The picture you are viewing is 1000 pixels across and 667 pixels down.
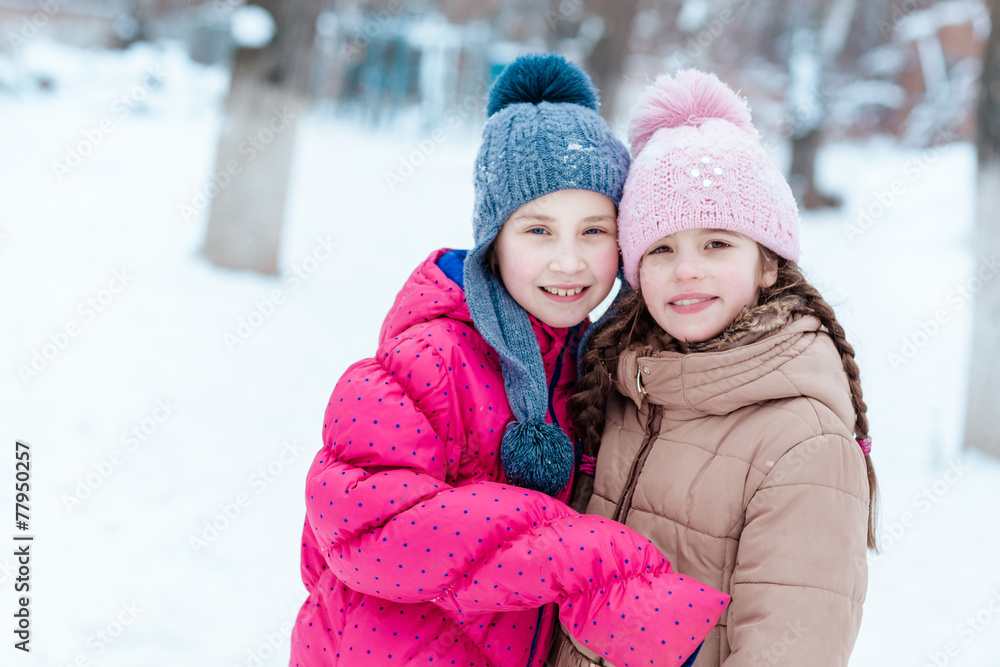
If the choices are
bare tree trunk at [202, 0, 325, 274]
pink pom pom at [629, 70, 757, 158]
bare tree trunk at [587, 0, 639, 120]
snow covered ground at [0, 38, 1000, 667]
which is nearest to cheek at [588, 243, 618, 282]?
pink pom pom at [629, 70, 757, 158]

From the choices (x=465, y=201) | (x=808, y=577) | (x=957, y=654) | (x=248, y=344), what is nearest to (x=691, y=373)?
(x=808, y=577)

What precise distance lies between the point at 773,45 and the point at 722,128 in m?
16.6

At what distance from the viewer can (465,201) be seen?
31.8ft

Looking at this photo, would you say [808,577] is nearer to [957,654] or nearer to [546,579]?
[546,579]

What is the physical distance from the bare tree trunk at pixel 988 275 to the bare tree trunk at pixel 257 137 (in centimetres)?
437

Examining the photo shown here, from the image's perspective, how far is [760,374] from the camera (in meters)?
1.48

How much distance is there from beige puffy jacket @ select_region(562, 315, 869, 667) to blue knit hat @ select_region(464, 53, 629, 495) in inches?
7.7

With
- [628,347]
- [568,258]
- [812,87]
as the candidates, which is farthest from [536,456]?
[812,87]

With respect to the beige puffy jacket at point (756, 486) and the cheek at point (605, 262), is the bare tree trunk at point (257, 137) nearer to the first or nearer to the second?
the cheek at point (605, 262)

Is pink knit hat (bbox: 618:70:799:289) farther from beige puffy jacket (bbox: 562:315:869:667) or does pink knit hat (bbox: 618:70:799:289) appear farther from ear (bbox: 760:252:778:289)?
beige puffy jacket (bbox: 562:315:869:667)

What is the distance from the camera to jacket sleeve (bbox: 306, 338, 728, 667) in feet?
4.55

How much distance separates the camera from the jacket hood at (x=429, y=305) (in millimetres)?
1699

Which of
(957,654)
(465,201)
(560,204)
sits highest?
(465,201)

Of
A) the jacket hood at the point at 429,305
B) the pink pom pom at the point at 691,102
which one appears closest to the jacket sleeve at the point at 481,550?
the jacket hood at the point at 429,305
